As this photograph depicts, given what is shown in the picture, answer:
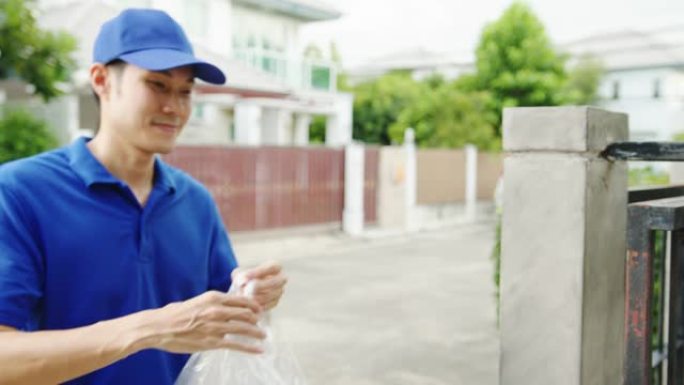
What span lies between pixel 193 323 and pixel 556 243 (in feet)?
3.10

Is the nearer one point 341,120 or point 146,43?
point 146,43

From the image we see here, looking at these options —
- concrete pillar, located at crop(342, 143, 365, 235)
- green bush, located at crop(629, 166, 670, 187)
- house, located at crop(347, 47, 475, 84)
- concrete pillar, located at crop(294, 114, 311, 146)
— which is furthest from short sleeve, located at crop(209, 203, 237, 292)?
house, located at crop(347, 47, 475, 84)

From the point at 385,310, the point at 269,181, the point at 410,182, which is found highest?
the point at 269,181

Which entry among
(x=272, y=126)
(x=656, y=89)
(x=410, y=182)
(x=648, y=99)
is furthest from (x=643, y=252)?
(x=656, y=89)

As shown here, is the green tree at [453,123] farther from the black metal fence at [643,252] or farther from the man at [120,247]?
the man at [120,247]

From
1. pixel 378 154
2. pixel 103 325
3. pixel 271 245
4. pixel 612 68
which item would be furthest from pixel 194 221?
pixel 612 68

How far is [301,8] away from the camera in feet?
61.9

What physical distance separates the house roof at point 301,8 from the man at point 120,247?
1663cm

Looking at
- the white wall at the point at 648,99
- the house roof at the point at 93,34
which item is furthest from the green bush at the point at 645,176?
the white wall at the point at 648,99

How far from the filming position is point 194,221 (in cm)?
180

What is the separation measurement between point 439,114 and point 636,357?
56.2 ft

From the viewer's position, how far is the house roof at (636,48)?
3284cm

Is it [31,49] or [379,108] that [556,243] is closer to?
[31,49]

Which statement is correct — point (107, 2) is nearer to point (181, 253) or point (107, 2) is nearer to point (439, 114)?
point (439, 114)
